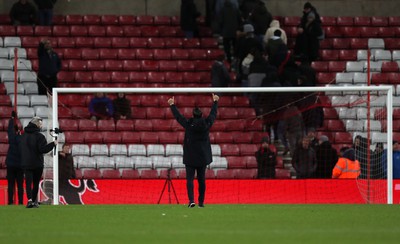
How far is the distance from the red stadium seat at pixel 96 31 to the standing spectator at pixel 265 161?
23.9 ft

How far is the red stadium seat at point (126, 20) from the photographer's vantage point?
1196 inches

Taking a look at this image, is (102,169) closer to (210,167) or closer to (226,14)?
(210,167)

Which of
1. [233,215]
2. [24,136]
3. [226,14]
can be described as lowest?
[233,215]

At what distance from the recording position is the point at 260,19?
95.7 feet

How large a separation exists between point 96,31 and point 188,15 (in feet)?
8.54

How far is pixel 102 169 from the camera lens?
24.7m

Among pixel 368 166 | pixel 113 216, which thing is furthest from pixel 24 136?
pixel 368 166

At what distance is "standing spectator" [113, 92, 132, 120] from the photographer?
26.6m

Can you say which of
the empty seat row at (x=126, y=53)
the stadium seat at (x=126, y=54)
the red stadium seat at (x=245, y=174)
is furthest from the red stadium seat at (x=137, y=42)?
the red stadium seat at (x=245, y=174)

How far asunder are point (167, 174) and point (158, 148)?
45.3 inches

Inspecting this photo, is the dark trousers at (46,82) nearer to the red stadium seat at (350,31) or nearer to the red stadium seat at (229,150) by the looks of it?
the red stadium seat at (229,150)

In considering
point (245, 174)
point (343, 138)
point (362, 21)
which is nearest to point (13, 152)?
point (245, 174)

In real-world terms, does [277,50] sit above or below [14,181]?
above

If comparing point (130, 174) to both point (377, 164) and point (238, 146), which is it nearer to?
point (238, 146)
